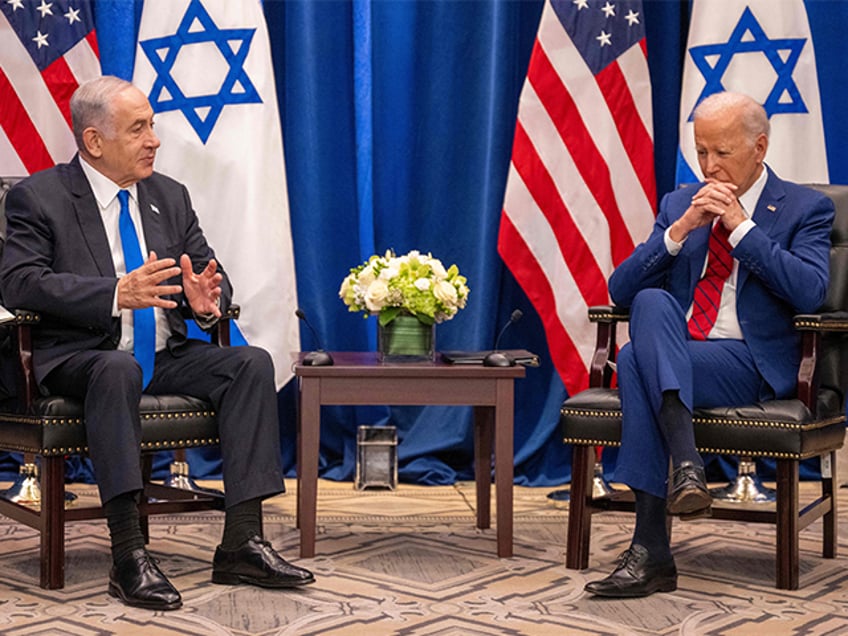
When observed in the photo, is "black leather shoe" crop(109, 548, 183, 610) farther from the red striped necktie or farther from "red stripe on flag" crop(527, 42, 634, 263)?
"red stripe on flag" crop(527, 42, 634, 263)

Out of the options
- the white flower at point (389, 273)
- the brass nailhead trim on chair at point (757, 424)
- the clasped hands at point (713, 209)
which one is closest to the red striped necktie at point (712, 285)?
the clasped hands at point (713, 209)

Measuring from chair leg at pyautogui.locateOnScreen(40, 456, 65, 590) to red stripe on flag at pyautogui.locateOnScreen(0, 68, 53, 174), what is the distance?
5.59ft

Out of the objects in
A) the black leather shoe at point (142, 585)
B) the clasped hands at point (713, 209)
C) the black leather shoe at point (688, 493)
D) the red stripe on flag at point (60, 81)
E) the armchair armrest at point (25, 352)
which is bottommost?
the black leather shoe at point (142, 585)

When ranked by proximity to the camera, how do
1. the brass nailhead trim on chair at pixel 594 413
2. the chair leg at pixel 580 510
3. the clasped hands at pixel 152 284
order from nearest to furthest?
1. the clasped hands at pixel 152 284
2. the brass nailhead trim on chair at pixel 594 413
3. the chair leg at pixel 580 510

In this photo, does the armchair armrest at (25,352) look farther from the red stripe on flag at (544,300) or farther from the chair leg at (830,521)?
the chair leg at (830,521)

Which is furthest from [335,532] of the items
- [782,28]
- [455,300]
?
[782,28]

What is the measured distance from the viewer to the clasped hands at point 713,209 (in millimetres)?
3178

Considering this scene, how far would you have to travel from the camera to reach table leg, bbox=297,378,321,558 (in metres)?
3.33

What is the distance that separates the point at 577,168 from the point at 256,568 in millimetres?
2095

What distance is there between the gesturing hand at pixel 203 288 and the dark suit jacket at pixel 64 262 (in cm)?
16

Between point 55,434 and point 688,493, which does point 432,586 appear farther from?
point 55,434

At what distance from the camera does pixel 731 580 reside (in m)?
3.16

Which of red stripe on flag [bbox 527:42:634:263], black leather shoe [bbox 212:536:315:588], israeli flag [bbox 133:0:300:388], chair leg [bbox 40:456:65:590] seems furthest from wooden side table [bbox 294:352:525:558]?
red stripe on flag [bbox 527:42:634:263]

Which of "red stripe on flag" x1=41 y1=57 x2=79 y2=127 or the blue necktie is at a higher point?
"red stripe on flag" x1=41 y1=57 x2=79 y2=127
